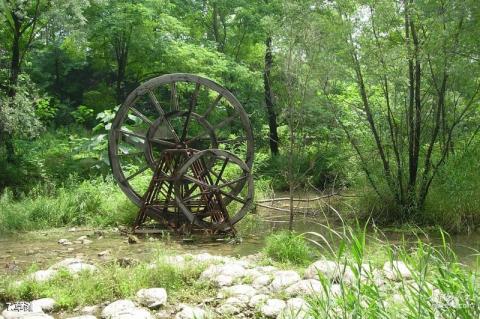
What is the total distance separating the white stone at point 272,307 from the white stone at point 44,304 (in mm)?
1824

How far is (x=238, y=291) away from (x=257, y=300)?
0.30 metres

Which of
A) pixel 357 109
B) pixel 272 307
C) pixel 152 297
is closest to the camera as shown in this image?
pixel 272 307

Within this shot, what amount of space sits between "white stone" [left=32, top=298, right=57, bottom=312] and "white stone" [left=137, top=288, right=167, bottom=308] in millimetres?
741

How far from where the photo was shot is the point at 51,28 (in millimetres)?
12398

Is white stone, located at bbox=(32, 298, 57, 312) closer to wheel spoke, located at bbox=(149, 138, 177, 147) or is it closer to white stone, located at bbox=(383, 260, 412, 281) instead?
white stone, located at bbox=(383, 260, 412, 281)

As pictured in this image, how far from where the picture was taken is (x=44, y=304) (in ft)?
15.4

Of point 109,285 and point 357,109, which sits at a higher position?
point 357,109

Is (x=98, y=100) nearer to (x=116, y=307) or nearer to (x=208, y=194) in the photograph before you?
(x=208, y=194)

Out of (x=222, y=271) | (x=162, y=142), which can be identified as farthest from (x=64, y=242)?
(x=222, y=271)

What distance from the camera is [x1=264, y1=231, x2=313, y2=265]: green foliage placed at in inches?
240

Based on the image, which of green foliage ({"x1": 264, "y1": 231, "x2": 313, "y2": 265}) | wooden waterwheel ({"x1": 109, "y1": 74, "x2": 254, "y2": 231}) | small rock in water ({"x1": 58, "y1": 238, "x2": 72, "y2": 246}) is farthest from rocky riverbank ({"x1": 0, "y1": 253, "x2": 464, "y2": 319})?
wooden waterwheel ({"x1": 109, "y1": 74, "x2": 254, "y2": 231})

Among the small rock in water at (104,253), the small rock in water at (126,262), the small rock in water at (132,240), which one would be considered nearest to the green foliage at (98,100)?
the small rock in water at (132,240)

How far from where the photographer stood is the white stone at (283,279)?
497cm

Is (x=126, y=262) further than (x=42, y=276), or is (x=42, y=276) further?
(x=126, y=262)
